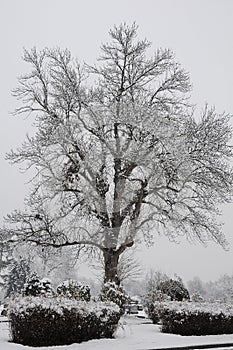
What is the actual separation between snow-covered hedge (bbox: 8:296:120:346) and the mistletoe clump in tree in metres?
8.81

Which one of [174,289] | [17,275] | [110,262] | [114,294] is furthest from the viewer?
[17,275]

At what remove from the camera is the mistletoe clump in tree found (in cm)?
2108

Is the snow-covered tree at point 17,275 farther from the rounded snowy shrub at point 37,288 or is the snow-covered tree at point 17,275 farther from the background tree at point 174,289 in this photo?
the rounded snowy shrub at point 37,288

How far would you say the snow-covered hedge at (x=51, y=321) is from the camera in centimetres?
1148

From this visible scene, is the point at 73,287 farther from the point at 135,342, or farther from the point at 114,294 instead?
the point at 135,342

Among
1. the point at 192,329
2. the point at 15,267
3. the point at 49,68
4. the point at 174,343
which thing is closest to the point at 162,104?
the point at 49,68

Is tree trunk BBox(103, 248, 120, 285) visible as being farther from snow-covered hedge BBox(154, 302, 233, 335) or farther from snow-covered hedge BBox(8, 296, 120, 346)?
snow-covered hedge BBox(8, 296, 120, 346)

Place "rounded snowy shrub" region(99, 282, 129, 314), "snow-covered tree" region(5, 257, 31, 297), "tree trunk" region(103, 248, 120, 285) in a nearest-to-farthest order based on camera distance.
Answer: "rounded snowy shrub" region(99, 282, 129, 314)
"tree trunk" region(103, 248, 120, 285)
"snow-covered tree" region(5, 257, 31, 297)

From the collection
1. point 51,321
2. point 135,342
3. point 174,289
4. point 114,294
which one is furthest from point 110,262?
point 51,321

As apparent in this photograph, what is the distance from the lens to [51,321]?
37.9ft

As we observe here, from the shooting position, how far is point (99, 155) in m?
21.3

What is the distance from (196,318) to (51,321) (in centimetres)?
518

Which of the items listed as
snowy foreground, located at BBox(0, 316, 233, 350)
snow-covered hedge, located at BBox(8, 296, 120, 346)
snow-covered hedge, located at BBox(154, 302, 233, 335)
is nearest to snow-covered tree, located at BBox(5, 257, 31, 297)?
snowy foreground, located at BBox(0, 316, 233, 350)

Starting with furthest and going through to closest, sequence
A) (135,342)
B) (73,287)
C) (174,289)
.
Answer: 1. (174,289)
2. (73,287)
3. (135,342)
